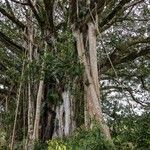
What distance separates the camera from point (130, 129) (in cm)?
494

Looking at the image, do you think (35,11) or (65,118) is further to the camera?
(35,11)

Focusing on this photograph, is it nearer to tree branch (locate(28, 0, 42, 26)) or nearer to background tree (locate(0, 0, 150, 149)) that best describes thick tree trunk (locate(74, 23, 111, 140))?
background tree (locate(0, 0, 150, 149))

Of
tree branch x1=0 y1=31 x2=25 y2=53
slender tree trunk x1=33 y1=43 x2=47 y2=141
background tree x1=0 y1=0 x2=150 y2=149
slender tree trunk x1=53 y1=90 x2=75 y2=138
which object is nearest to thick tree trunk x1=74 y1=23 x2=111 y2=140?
background tree x1=0 y1=0 x2=150 y2=149

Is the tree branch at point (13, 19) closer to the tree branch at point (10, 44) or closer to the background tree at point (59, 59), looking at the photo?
the background tree at point (59, 59)

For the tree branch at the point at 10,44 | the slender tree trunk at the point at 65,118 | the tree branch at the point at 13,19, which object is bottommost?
the slender tree trunk at the point at 65,118

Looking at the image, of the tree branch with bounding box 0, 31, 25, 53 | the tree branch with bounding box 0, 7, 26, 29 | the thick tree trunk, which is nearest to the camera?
the thick tree trunk

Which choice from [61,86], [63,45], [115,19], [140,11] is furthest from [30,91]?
[140,11]

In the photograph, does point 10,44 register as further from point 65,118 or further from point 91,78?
point 91,78

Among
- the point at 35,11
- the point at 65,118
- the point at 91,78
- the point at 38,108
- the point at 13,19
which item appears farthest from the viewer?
the point at 13,19

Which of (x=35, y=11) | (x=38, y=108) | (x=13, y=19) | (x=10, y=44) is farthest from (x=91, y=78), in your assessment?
(x=10, y=44)

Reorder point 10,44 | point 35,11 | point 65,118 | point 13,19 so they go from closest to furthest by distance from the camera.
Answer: point 65,118, point 35,11, point 13,19, point 10,44

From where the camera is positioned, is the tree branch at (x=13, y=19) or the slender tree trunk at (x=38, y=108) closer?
the slender tree trunk at (x=38, y=108)

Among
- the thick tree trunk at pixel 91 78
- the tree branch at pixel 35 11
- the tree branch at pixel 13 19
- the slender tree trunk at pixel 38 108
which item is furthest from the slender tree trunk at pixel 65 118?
the tree branch at pixel 13 19

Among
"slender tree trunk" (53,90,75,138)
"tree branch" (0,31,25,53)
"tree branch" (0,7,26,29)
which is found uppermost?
"tree branch" (0,7,26,29)
